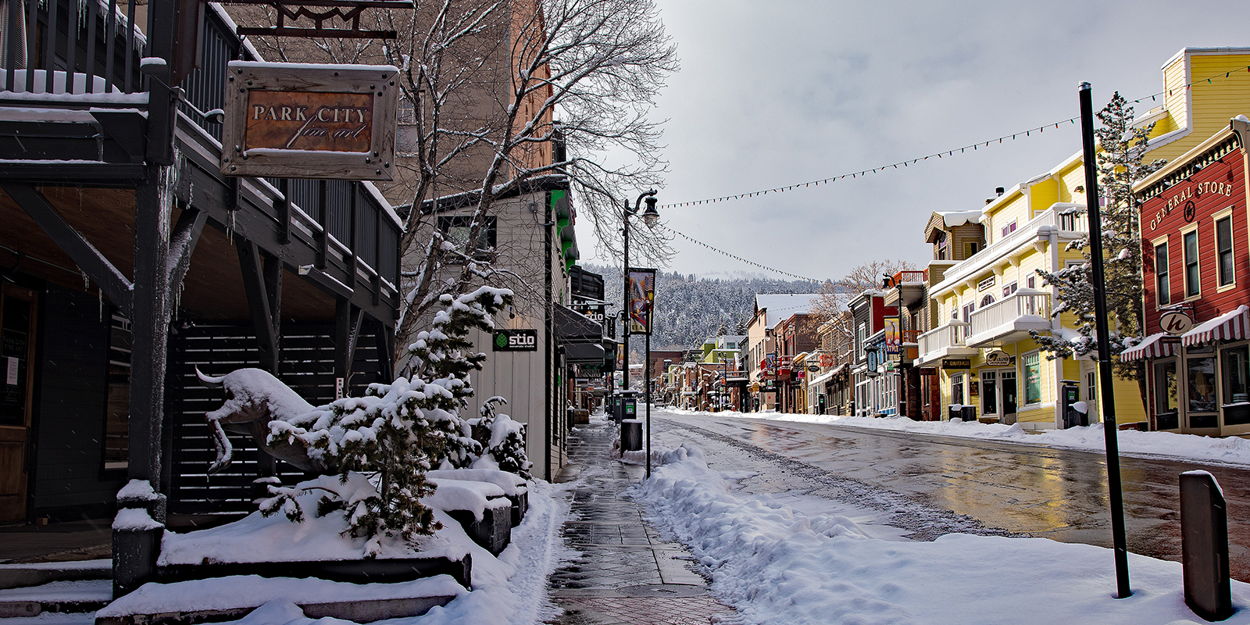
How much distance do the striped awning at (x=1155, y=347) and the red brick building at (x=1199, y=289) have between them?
0.02 m

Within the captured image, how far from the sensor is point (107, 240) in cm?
789

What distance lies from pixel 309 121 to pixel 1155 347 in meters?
25.4

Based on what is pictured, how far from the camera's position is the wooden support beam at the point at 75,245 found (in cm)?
549

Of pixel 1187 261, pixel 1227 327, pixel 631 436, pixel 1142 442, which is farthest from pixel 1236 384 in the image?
pixel 631 436

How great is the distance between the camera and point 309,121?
643 centimetres

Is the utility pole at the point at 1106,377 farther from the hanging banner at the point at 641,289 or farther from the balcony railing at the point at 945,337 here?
the balcony railing at the point at 945,337

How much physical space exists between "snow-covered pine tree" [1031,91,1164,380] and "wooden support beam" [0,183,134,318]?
91.7 ft

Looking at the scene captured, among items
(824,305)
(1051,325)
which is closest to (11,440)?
(1051,325)

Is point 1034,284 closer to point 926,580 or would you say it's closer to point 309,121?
point 926,580

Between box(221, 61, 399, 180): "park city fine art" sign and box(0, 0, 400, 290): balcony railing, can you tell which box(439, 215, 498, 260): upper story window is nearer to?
box(0, 0, 400, 290): balcony railing

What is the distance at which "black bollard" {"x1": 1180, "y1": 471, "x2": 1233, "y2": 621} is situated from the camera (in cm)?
459

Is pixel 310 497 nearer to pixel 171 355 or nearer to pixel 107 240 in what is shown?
pixel 107 240

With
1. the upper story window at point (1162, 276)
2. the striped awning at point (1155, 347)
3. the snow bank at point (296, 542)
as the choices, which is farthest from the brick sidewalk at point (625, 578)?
the upper story window at point (1162, 276)

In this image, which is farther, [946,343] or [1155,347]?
[946,343]
